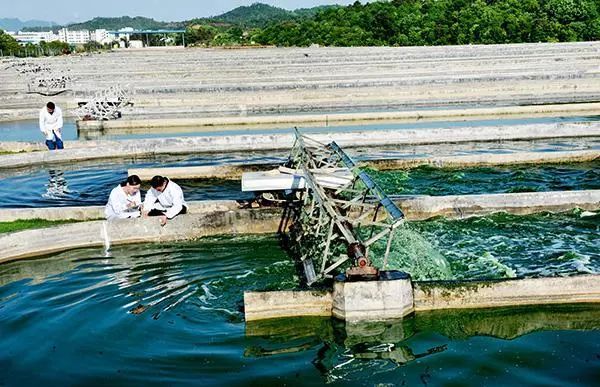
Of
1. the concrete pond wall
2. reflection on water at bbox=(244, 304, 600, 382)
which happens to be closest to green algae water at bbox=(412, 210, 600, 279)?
reflection on water at bbox=(244, 304, 600, 382)

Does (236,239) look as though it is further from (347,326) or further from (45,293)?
(347,326)

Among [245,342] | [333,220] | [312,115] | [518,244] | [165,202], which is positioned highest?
[312,115]

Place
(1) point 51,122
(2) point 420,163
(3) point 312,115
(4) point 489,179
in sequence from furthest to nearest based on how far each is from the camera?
1. (3) point 312,115
2. (1) point 51,122
3. (2) point 420,163
4. (4) point 489,179

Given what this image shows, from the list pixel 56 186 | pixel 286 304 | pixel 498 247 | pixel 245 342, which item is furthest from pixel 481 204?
pixel 56 186

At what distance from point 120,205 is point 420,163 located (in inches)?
295

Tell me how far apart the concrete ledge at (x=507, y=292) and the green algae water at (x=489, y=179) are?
5579mm

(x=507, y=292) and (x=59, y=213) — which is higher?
(x=59, y=213)

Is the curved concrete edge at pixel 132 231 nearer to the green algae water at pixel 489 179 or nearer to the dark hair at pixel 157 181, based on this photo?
the dark hair at pixel 157 181

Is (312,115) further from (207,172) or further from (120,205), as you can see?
(120,205)

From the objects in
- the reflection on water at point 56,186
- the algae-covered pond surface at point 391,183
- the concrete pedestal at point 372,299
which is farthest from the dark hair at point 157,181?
the reflection on water at point 56,186

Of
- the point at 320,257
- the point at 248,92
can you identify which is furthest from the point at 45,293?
the point at 248,92

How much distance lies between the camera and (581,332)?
23.8ft

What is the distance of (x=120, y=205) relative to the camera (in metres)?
10.6

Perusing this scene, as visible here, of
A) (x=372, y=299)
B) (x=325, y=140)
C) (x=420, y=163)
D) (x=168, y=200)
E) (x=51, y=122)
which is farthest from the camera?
(x=325, y=140)
